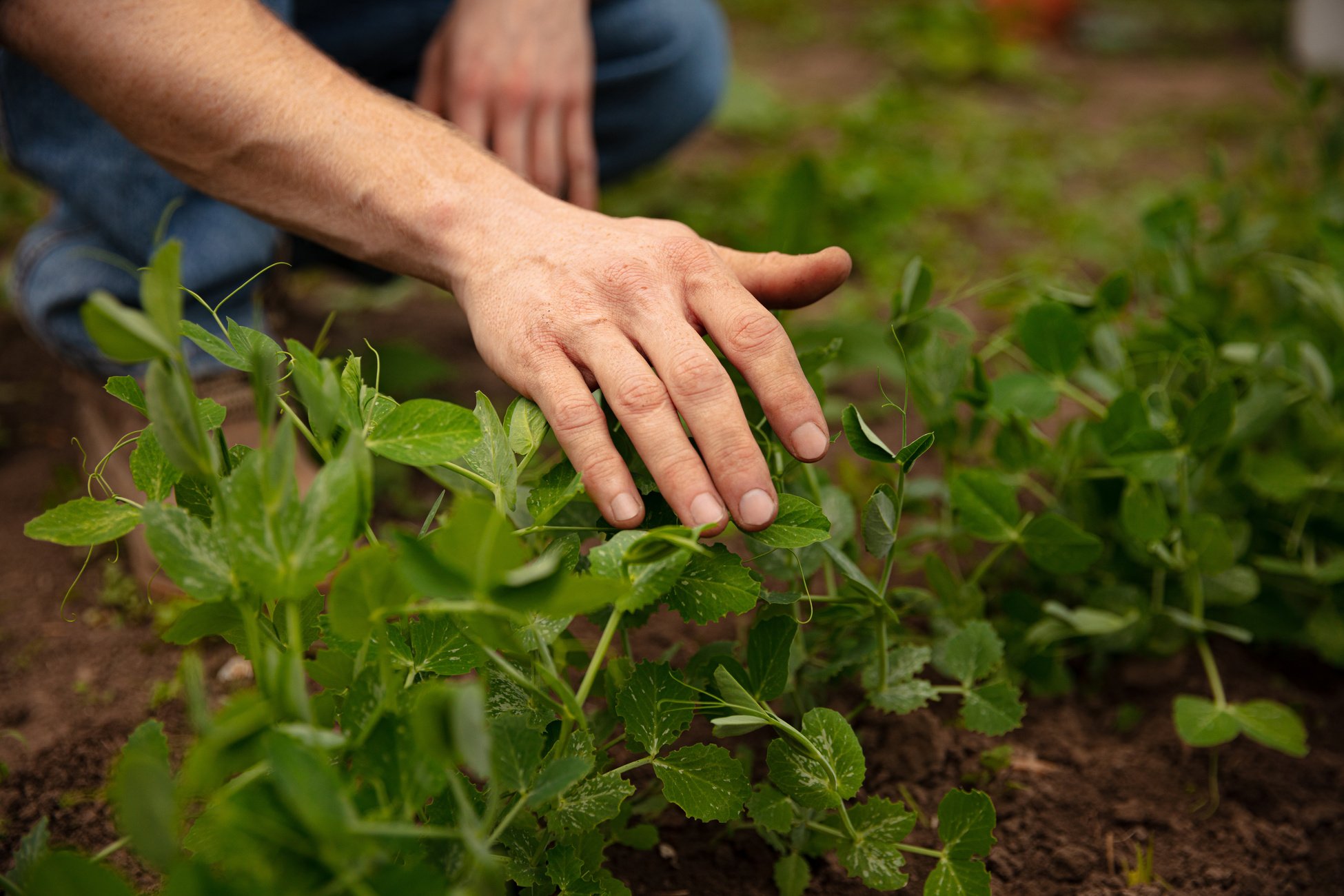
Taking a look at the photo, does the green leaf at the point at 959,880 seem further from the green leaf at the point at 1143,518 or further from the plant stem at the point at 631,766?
the green leaf at the point at 1143,518

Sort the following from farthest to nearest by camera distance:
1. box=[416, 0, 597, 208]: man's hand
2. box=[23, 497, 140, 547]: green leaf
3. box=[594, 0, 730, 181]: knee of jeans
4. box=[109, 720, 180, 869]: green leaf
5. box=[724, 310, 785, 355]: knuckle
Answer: box=[594, 0, 730, 181]: knee of jeans < box=[416, 0, 597, 208]: man's hand < box=[724, 310, 785, 355]: knuckle < box=[23, 497, 140, 547]: green leaf < box=[109, 720, 180, 869]: green leaf

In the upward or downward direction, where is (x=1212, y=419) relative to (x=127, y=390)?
downward

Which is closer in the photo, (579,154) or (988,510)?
(988,510)

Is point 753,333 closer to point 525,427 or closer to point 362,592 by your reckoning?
point 525,427

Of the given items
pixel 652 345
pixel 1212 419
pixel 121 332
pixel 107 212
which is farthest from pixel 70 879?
pixel 107 212

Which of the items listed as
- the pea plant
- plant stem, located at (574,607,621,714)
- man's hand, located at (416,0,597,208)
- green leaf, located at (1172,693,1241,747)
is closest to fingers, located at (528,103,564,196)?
man's hand, located at (416,0,597,208)

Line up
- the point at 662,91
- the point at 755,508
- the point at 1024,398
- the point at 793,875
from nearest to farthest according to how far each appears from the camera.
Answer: the point at 755,508 < the point at 793,875 < the point at 1024,398 < the point at 662,91

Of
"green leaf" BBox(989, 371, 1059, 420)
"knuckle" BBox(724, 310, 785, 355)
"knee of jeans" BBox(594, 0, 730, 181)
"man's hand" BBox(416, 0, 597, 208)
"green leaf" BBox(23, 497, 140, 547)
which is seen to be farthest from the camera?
"knee of jeans" BBox(594, 0, 730, 181)

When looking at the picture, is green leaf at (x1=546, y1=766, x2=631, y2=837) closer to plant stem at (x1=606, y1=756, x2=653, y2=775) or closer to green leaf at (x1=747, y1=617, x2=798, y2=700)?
plant stem at (x1=606, y1=756, x2=653, y2=775)

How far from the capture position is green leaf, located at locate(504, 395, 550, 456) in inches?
36.6

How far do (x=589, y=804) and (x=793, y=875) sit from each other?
1.00ft

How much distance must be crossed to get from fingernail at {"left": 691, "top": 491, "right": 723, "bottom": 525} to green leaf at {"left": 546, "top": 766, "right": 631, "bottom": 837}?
231 mm

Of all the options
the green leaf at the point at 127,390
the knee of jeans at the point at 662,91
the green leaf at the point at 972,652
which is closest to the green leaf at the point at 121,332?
the green leaf at the point at 127,390

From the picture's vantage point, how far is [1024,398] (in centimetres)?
128
